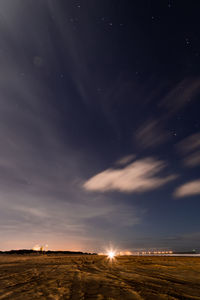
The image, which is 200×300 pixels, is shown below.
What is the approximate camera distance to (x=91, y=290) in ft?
17.9

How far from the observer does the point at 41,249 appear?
66125mm

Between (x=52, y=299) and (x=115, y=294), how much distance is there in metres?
1.65

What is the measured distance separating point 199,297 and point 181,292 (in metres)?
0.63

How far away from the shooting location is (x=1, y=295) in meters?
5.05

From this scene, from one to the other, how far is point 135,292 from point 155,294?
55cm

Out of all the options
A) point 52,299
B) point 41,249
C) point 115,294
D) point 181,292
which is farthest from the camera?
point 41,249

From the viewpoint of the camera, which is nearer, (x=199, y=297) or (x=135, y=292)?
(x=199, y=297)

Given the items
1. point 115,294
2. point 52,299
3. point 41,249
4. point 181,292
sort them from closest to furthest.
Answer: point 52,299 < point 115,294 < point 181,292 < point 41,249

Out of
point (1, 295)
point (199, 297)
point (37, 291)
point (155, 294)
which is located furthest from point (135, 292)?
point (1, 295)

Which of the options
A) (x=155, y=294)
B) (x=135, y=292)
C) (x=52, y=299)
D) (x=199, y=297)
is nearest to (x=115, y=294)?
(x=135, y=292)

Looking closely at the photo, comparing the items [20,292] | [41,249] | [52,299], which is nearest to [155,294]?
[52,299]

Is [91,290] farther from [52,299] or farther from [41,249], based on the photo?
[41,249]

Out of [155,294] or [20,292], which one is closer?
[155,294]

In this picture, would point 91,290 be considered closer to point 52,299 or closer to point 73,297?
point 73,297
